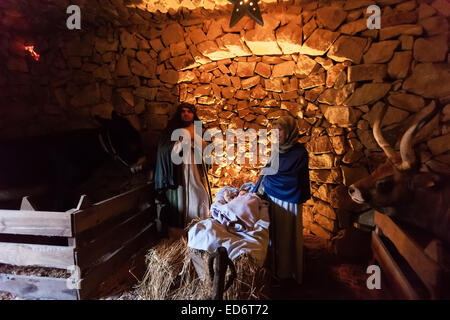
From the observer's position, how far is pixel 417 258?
1.64 metres

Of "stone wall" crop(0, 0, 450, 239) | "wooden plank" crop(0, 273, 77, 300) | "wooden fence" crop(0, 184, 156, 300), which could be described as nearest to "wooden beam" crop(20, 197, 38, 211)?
"wooden fence" crop(0, 184, 156, 300)

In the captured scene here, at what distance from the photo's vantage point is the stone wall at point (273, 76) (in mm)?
2922

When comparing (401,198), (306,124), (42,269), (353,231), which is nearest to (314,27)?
(306,124)

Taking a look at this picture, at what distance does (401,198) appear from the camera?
2.11 m

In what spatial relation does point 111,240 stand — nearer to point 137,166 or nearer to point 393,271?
point 137,166

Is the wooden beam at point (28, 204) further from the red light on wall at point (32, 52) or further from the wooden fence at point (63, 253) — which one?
the red light on wall at point (32, 52)

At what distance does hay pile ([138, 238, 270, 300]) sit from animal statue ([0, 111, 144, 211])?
146 cm

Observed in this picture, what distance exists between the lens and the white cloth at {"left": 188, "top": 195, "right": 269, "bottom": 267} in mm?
1989

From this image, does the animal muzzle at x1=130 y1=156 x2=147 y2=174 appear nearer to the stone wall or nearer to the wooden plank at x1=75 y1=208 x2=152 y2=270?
the wooden plank at x1=75 y1=208 x2=152 y2=270

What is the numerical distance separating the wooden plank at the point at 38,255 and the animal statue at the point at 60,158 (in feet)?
2.30

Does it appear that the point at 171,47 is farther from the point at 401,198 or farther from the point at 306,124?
the point at 401,198
